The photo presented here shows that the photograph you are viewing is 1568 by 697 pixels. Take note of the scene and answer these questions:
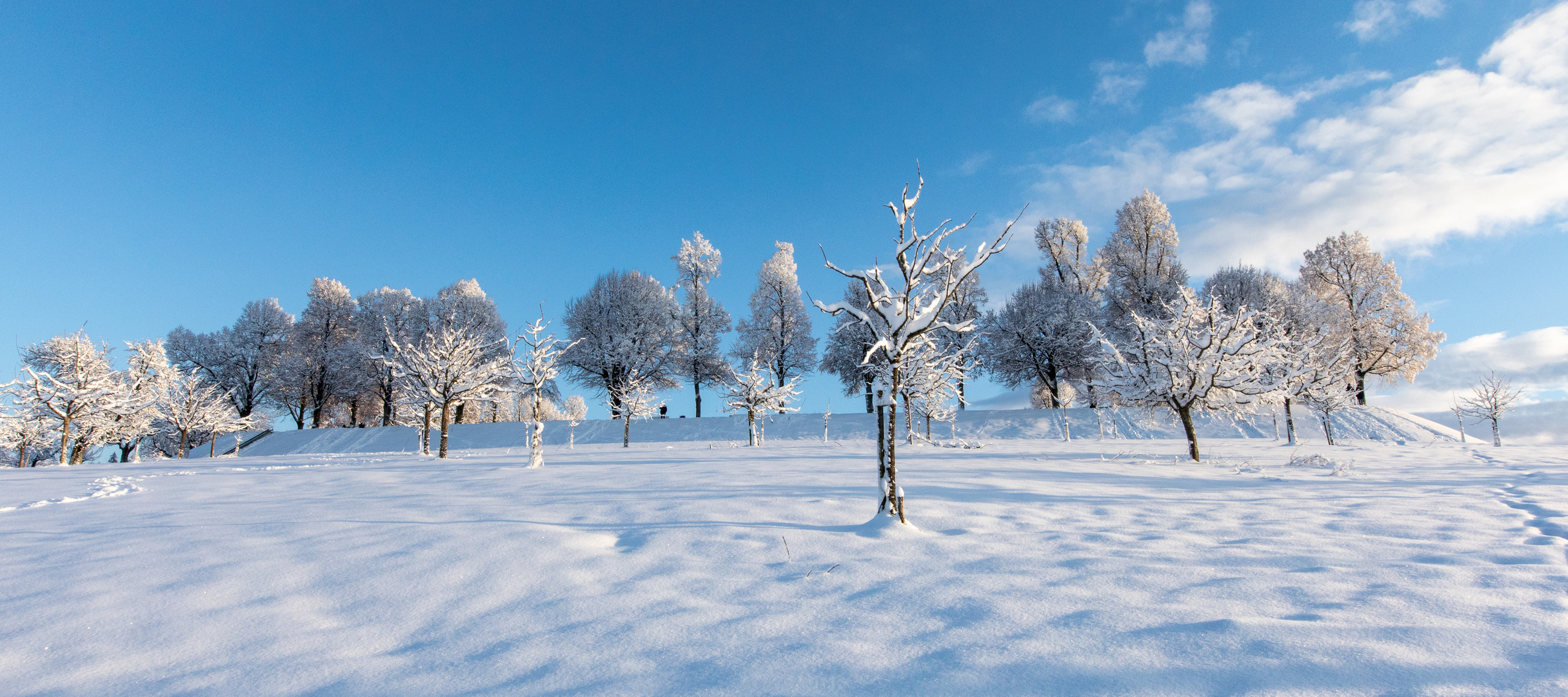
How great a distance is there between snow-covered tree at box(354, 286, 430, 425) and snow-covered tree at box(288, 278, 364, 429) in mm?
833

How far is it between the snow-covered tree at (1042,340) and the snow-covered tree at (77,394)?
42085mm

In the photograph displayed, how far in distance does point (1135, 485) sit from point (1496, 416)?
29.8 meters

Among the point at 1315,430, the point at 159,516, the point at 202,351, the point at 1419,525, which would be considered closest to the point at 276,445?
the point at 202,351

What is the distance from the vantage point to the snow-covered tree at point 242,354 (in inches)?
1609

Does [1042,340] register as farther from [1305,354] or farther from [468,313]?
[468,313]

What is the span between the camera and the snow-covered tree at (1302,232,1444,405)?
105ft

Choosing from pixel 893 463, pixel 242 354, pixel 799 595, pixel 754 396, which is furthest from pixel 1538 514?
pixel 242 354

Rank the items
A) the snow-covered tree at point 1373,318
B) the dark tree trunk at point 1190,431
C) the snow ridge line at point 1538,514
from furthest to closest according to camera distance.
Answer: the snow-covered tree at point 1373,318, the dark tree trunk at point 1190,431, the snow ridge line at point 1538,514

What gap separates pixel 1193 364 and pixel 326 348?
Result: 50457 mm

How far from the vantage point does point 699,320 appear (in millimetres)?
39375

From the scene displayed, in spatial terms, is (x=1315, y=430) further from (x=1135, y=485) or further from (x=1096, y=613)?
(x=1096, y=613)

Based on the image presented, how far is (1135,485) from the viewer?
969 centimetres

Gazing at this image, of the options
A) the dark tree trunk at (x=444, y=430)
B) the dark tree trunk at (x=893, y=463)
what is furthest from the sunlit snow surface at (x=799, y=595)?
the dark tree trunk at (x=444, y=430)

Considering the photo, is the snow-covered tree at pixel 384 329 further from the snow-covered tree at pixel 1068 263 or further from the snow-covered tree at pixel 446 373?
the snow-covered tree at pixel 1068 263
